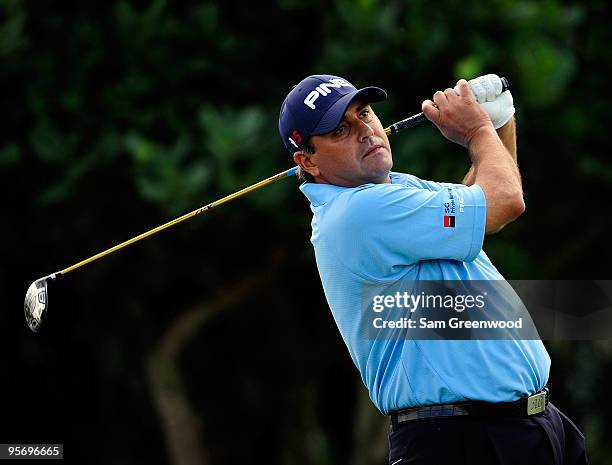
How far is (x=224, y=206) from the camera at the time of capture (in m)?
8.66

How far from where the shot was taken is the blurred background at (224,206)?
26.3 ft

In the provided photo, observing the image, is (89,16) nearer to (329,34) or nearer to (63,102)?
(63,102)

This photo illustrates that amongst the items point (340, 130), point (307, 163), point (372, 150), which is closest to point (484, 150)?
point (372, 150)

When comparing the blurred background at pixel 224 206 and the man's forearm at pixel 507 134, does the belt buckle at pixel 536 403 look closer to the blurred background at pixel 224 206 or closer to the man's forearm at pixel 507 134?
the man's forearm at pixel 507 134

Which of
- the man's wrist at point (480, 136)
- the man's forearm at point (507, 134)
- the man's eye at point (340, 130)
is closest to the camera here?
the man's wrist at point (480, 136)

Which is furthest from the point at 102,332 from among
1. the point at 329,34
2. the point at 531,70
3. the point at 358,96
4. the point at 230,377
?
the point at 358,96

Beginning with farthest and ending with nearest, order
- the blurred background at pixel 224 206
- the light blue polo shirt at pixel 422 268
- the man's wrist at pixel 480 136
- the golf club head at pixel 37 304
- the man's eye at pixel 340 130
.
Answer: the blurred background at pixel 224 206 → the golf club head at pixel 37 304 → the man's eye at pixel 340 130 → the man's wrist at pixel 480 136 → the light blue polo shirt at pixel 422 268

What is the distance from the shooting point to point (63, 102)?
8250 mm

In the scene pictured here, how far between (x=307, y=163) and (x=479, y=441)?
3.24 ft

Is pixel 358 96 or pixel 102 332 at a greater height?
pixel 102 332

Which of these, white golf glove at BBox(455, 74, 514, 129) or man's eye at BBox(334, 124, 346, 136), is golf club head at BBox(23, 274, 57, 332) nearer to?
man's eye at BBox(334, 124, 346, 136)

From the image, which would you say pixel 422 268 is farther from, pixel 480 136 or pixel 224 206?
pixel 224 206

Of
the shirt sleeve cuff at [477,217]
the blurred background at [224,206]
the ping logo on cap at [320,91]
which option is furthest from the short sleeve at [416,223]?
the blurred background at [224,206]

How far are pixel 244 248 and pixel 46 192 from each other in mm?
2111
